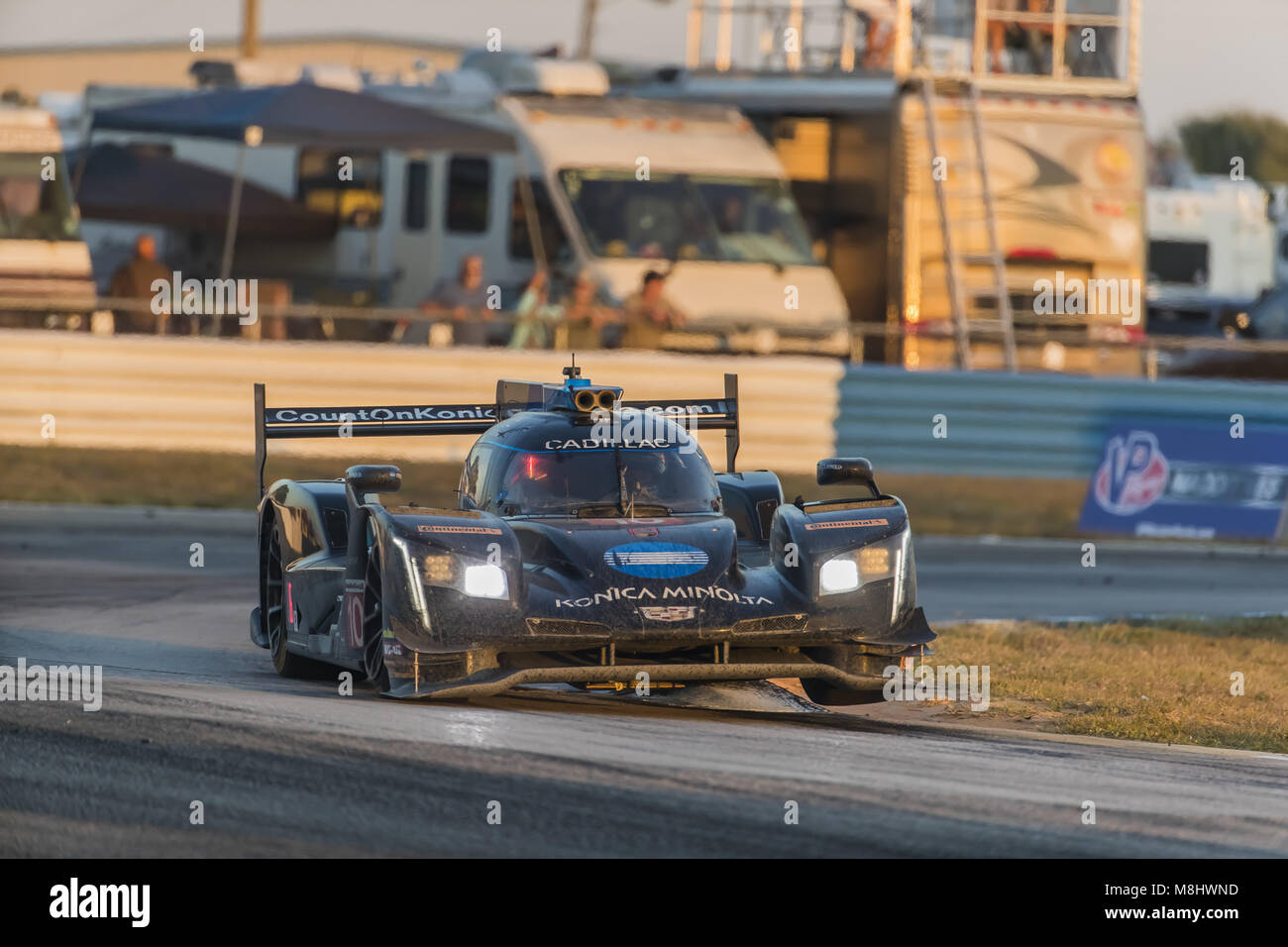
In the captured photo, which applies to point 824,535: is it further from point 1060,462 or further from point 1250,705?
point 1060,462

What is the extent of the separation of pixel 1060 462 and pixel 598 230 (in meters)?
5.30

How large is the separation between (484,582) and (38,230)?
15.9m

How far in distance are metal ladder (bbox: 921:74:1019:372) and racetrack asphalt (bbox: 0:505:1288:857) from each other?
12160 mm

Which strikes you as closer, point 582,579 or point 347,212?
point 582,579

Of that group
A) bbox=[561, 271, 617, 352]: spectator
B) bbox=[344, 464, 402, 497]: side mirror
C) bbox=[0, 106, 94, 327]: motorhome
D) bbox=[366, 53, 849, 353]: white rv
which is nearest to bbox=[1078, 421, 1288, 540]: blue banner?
bbox=[366, 53, 849, 353]: white rv

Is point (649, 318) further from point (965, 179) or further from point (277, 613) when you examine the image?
point (277, 613)

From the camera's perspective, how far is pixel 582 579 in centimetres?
857

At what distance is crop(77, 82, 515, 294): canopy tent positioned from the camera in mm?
21328

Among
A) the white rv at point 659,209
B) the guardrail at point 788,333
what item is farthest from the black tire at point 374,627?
the white rv at point 659,209

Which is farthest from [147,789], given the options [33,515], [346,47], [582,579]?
[346,47]

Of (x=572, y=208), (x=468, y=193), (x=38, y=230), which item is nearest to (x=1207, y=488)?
(x=572, y=208)

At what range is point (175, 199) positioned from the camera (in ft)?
75.3

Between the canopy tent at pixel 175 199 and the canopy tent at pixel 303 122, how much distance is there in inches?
36.0
